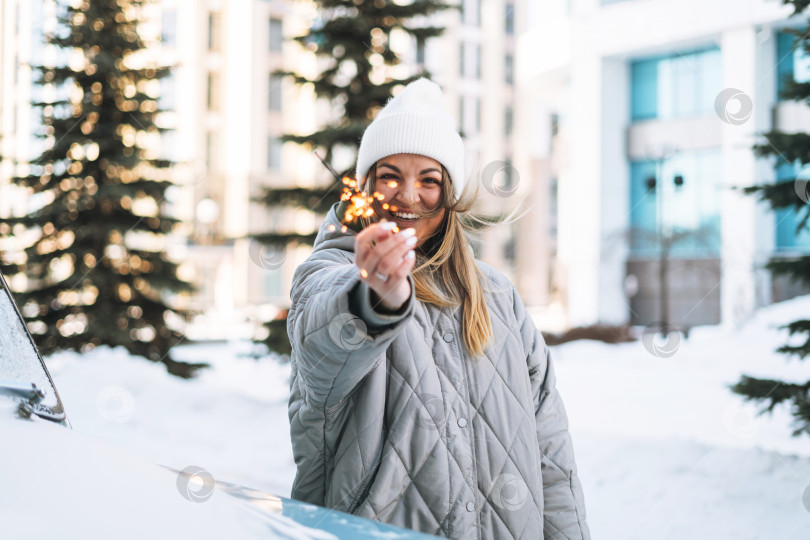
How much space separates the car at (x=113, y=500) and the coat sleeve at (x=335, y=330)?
306 millimetres

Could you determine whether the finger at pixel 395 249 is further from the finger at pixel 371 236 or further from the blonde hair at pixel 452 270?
the blonde hair at pixel 452 270

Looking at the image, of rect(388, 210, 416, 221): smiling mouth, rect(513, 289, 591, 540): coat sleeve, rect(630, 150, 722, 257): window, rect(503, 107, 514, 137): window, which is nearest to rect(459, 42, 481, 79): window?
rect(503, 107, 514, 137): window

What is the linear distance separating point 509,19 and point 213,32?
1976 centimetres

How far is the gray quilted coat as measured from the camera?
1.81 metres

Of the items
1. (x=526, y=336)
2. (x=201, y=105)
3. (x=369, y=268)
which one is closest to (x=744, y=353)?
(x=526, y=336)

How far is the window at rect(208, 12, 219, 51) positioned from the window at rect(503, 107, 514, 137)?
1830 cm

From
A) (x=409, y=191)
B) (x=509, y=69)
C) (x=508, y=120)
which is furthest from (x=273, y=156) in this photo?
(x=409, y=191)

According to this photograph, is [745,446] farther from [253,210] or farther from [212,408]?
[253,210]

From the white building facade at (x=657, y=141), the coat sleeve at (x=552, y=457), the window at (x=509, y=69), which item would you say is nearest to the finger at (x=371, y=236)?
the coat sleeve at (x=552, y=457)

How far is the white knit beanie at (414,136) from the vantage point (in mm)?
2230

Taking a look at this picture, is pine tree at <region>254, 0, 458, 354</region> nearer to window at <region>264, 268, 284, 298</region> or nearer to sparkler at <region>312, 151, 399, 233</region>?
sparkler at <region>312, 151, 399, 233</region>

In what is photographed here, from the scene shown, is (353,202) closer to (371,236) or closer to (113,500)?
(371,236)

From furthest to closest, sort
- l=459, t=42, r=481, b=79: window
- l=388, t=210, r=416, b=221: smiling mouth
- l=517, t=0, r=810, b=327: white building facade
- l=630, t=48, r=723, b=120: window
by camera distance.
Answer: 1. l=459, t=42, r=481, b=79: window
2. l=630, t=48, r=723, b=120: window
3. l=517, t=0, r=810, b=327: white building facade
4. l=388, t=210, r=416, b=221: smiling mouth

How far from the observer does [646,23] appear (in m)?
24.5
